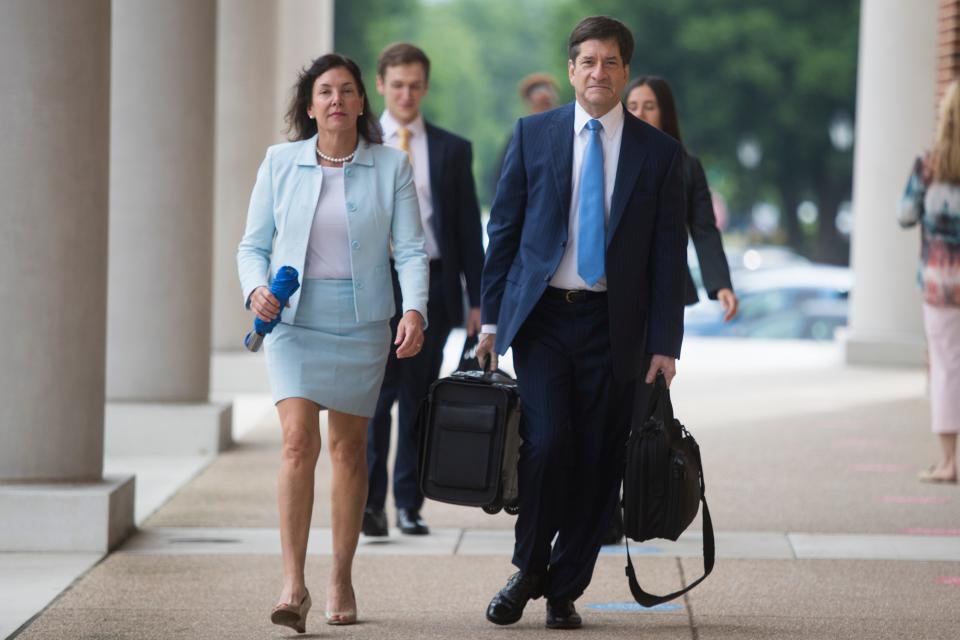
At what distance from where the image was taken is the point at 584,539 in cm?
605

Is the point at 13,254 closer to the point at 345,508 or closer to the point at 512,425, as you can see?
the point at 345,508

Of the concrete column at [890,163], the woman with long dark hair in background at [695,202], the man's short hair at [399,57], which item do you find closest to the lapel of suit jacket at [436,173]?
the man's short hair at [399,57]

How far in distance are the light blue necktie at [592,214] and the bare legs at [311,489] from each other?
3.19 ft

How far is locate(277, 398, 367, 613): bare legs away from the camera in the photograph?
19.4ft

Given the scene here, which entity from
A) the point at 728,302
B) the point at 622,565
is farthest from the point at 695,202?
the point at 622,565

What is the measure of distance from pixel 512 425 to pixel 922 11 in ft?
→ 40.7

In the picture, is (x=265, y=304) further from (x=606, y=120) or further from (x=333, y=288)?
(x=606, y=120)

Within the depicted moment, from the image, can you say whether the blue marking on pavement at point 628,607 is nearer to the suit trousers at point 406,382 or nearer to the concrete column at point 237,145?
Result: the suit trousers at point 406,382

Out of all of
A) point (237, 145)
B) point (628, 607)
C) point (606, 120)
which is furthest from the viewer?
point (237, 145)

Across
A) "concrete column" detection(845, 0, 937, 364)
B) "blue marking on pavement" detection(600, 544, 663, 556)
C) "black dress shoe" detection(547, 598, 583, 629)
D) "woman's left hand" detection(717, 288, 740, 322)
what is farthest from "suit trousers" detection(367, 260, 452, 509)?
"concrete column" detection(845, 0, 937, 364)

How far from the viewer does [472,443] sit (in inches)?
230

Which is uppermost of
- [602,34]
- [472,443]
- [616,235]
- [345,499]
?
[602,34]

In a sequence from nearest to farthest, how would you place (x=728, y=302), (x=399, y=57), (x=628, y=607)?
(x=628, y=607) < (x=728, y=302) < (x=399, y=57)

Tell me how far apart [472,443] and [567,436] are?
0.34 m
